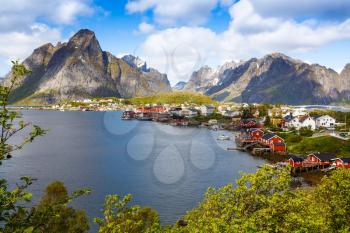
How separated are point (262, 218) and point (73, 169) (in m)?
63.2

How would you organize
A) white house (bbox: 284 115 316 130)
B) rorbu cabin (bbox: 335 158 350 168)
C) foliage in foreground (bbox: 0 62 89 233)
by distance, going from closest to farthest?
foliage in foreground (bbox: 0 62 89 233), rorbu cabin (bbox: 335 158 350 168), white house (bbox: 284 115 316 130)

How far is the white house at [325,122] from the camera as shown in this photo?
14075 cm

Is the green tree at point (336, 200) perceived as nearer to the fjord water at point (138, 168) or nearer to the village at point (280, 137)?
the fjord water at point (138, 168)

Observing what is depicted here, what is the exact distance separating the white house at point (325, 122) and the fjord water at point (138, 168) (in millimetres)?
43615

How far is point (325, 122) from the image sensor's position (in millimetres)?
142125

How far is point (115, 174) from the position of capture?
69000 mm

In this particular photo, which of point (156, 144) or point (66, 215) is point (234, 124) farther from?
point (66, 215)

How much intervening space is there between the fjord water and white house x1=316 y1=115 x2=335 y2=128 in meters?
43.6

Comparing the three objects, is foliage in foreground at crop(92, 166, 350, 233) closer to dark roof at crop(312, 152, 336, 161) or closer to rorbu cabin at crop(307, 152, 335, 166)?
rorbu cabin at crop(307, 152, 335, 166)

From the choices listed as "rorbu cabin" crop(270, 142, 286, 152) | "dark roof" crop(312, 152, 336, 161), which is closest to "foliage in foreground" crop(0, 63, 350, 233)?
"dark roof" crop(312, 152, 336, 161)

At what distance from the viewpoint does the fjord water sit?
53147 mm

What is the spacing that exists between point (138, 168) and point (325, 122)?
94.4 metres

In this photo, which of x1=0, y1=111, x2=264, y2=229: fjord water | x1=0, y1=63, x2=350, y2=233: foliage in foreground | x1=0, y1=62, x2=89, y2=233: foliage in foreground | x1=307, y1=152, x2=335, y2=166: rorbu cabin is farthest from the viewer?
x1=307, y1=152, x2=335, y2=166: rorbu cabin

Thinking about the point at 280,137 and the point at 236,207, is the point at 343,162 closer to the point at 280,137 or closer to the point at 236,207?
the point at 280,137
